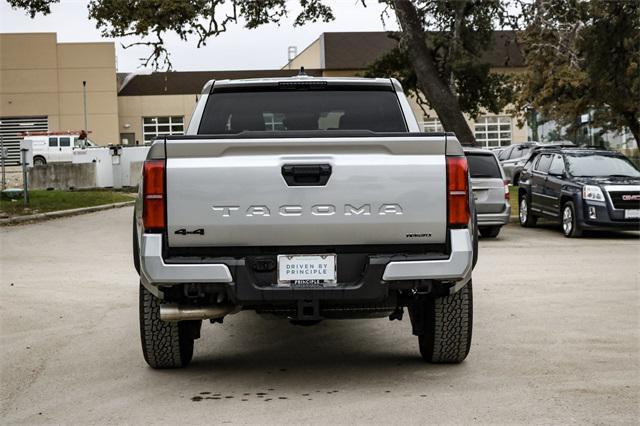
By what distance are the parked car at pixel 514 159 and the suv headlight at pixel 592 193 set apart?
18773mm

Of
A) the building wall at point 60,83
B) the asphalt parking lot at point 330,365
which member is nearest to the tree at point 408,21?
the asphalt parking lot at point 330,365

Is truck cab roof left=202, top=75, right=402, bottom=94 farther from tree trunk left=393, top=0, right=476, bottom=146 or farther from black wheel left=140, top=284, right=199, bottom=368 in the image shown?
tree trunk left=393, top=0, right=476, bottom=146

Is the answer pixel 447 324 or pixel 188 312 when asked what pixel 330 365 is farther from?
pixel 188 312

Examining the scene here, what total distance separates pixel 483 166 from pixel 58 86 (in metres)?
52.5

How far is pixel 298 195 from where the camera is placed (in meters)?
6.21

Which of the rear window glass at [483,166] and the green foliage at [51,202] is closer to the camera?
the rear window glass at [483,166]

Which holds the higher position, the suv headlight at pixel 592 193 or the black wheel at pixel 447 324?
the suv headlight at pixel 592 193

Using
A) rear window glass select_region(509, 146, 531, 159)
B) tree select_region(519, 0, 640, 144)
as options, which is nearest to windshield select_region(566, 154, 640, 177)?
tree select_region(519, 0, 640, 144)

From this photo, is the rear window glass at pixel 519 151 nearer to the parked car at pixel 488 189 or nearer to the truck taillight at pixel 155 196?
the parked car at pixel 488 189

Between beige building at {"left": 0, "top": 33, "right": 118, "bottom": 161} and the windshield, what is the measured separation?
50.3m

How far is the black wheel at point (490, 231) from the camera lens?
19.0 m

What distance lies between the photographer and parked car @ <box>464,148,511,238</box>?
18.3m

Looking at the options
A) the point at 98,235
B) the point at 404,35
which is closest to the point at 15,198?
the point at 98,235

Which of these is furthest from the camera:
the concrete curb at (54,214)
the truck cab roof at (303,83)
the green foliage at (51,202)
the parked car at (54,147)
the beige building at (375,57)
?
the beige building at (375,57)
